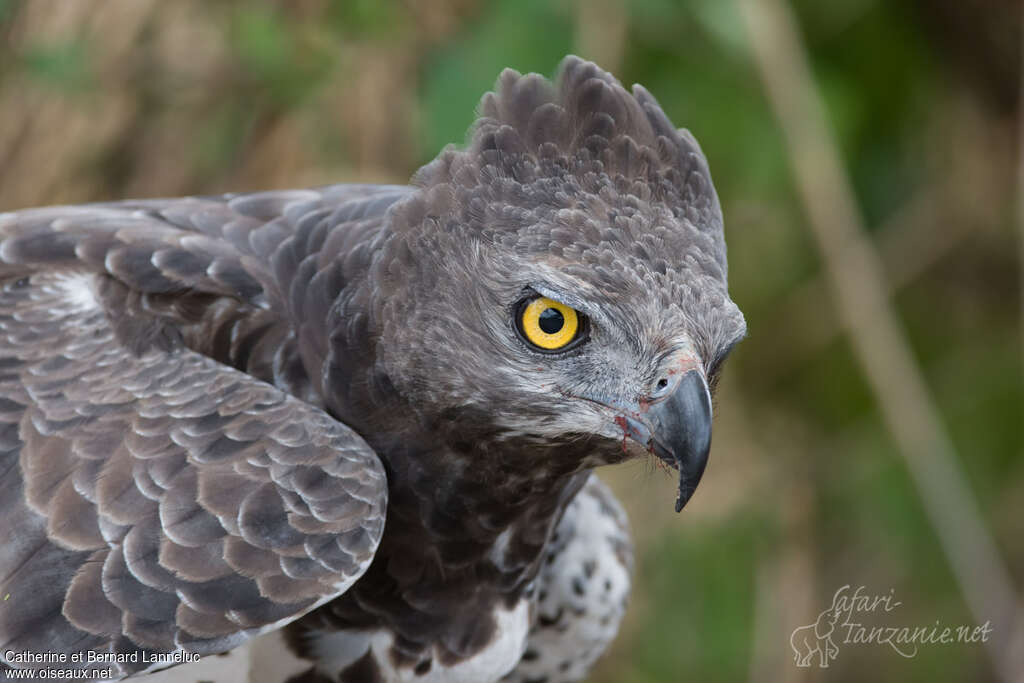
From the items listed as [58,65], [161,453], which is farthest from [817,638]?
[58,65]

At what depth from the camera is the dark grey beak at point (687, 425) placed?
2461mm

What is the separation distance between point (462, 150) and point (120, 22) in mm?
3172

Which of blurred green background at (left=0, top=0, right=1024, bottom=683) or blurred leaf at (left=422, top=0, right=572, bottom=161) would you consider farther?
blurred green background at (left=0, top=0, right=1024, bottom=683)

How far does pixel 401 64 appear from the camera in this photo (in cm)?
555

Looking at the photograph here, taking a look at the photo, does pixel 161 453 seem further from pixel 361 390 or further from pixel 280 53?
pixel 280 53

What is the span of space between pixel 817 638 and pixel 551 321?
3.91 m

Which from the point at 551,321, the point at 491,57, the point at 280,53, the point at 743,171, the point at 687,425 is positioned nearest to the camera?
the point at 687,425

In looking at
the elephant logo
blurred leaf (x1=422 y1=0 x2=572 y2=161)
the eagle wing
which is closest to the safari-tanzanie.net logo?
the elephant logo

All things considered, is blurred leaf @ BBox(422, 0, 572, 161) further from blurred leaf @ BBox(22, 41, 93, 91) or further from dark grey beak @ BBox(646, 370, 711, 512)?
dark grey beak @ BBox(646, 370, 711, 512)

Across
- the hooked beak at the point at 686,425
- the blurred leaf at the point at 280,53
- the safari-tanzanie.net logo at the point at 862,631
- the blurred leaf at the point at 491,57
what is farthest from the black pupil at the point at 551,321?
the safari-tanzanie.net logo at the point at 862,631

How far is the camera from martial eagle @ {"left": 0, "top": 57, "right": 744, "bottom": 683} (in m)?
2.56

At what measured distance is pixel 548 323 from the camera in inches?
102

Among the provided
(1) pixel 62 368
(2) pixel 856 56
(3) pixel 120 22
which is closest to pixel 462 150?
(1) pixel 62 368

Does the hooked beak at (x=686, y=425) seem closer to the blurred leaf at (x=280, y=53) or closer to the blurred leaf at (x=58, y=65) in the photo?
the blurred leaf at (x=280, y=53)
